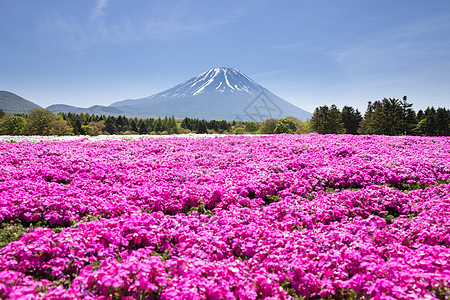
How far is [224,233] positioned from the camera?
631 centimetres

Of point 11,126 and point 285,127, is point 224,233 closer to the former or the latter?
point 285,127

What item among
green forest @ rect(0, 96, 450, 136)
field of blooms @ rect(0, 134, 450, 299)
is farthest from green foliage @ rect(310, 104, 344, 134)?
field of blooms @ rect(0, 134, 450, 299)

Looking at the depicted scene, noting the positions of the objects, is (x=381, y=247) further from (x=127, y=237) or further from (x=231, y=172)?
(x=231, y=172)

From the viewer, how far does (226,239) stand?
6.10 metres

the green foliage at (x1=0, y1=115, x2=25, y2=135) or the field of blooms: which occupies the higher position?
the green foliage at (x1=0, y1=115, x2=25, y2=135)

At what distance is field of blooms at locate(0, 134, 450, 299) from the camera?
4.20m

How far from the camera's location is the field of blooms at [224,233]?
4.20m

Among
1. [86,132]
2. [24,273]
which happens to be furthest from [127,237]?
[86,132]

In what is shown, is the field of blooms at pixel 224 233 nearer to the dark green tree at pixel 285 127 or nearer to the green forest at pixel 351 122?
the green forest at pixel 351 122

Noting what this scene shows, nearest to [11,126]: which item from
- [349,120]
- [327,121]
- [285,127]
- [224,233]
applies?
[285,127]

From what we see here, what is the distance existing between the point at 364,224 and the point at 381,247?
122 centimetres

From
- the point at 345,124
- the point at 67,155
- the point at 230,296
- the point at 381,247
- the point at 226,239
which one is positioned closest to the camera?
the point at 230,296

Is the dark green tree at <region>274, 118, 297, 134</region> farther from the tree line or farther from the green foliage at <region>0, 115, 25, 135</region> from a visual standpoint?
the green foliage at <region>0, 115, 25, 135</region>

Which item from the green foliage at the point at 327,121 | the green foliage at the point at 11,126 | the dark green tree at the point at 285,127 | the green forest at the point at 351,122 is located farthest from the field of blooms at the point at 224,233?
the green foliage at the point at 11,126
